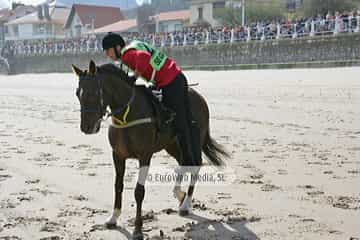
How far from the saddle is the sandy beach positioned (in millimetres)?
1069

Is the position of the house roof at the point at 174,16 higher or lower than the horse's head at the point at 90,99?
higher

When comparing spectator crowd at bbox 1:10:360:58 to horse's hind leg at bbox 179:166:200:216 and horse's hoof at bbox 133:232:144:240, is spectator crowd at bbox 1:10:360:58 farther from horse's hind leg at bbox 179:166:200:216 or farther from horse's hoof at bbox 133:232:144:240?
horse's hoof at bbox 133:232:144:240

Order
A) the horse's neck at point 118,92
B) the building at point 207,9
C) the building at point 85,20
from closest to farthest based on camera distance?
the horse's neck at point 118,92 < the building at point 207,9 < the building at point 85,20

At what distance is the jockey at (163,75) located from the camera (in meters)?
5.65

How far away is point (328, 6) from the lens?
43250mm

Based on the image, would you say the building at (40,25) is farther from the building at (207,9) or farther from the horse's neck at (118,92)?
the horse's neck at (118,92)

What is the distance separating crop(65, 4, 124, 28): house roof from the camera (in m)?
84.6

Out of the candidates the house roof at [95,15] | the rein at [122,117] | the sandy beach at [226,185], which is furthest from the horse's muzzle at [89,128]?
the house roof at [95,15]

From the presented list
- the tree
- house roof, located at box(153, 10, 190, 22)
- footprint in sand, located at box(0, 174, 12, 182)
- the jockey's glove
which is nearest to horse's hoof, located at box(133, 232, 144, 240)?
the jockey's glove

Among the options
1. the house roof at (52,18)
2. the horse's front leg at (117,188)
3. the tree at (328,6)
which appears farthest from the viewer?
the house roof at (52,18)

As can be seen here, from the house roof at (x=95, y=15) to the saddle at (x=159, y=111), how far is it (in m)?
80.8

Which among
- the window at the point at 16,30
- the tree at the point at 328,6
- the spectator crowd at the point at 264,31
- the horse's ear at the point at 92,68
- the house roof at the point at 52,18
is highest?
the house roof at the point at 52,18

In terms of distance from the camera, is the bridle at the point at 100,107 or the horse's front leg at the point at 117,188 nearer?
the bridle at the point at 100,107

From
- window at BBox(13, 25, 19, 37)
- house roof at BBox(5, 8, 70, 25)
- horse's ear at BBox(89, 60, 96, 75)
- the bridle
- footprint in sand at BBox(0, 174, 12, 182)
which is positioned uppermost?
house roof at BBox(5, 8, 70, 25)
